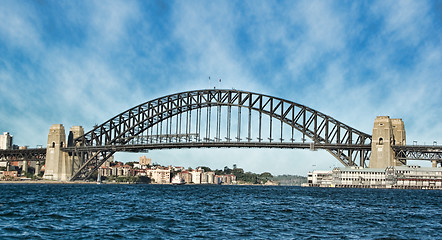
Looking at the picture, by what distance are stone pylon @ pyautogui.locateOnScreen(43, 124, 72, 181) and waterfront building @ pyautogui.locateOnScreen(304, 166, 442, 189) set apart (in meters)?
77.8

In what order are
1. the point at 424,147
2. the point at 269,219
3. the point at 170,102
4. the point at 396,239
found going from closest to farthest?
1. the point at 396,239
2. the point at 269,219
3. the point at 424,147
4. the point at 170,102

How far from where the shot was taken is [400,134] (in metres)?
118

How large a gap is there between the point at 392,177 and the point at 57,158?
91573mm

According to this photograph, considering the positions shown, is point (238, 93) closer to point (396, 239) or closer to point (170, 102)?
point (170, 102)

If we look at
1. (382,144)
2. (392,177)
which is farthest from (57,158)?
(392,177)

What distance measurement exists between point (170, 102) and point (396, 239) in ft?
366

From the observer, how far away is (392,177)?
112 meters

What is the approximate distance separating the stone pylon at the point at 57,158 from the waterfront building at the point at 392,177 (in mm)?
77835

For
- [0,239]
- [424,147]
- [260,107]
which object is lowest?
[0,239]

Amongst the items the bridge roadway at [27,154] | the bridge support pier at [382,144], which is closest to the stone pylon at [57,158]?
the bridge roadway at [27,154]

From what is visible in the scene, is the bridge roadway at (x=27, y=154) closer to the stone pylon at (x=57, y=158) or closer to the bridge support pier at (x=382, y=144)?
the stone pylon at (x=57, y=158)

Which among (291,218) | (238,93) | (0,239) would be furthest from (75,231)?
(238,93)

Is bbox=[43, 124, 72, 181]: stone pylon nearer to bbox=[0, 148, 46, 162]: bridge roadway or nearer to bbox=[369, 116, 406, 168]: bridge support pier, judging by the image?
bbox=[0, 148, 46, 162]: bridge roadway

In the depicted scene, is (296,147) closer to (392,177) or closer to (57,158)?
(392,177)
